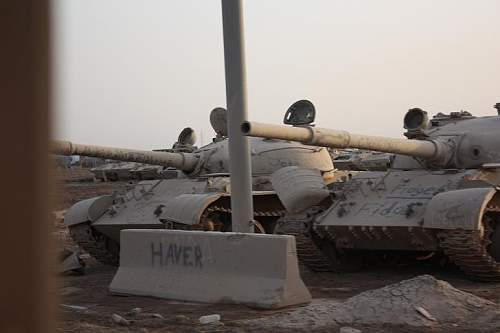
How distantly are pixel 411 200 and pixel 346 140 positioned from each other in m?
Answer: 1.52

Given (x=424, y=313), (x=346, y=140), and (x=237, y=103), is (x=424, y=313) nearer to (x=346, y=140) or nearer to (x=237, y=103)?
(x=346, y=140)

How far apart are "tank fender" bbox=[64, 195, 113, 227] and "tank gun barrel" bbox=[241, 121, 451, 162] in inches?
214

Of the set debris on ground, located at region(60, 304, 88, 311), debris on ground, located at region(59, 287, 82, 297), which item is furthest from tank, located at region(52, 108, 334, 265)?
debris on ground, located at region(60, 304, 88, 311)

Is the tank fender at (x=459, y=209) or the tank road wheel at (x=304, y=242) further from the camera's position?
the tank road wheel at (x=304, y=242)

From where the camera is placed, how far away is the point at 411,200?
32.8ft

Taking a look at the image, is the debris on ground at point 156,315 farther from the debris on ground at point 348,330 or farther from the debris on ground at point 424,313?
the debris on ground at point 424,313

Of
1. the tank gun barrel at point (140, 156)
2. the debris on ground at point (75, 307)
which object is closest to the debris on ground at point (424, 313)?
the debris on ground at point (75, 307)

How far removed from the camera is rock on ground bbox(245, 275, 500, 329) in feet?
21.4

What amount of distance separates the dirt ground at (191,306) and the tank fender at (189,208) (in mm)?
1424

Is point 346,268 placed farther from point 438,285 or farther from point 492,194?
point 438,285

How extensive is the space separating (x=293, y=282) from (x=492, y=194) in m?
3.12

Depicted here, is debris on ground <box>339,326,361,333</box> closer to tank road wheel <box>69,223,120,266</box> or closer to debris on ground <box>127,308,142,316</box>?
debris on ground <box>127,308,142,316</box>

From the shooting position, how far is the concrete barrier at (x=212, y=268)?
7461 mm

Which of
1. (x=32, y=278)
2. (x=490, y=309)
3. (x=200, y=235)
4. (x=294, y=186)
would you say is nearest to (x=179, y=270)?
(x=200, y=235)
